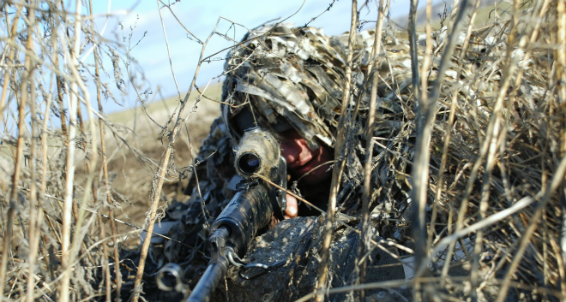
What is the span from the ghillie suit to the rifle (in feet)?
0.52

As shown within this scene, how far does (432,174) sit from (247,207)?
0.75m

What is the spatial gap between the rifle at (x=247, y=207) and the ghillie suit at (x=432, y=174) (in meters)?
0.16

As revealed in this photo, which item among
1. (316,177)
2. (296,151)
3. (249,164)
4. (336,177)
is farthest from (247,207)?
(316,177)

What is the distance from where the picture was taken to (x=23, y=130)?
50.8 inches

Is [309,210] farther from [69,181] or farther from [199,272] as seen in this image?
[69,181]

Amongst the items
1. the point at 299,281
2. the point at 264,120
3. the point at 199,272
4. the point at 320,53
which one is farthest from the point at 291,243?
the point at 320,53

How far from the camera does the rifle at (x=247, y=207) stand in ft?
4.86

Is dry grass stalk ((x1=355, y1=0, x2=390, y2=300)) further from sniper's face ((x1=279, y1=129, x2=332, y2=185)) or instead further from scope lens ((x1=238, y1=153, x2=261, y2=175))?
sniper's face ((x1=279, y1=129, x2=332, y2=185))

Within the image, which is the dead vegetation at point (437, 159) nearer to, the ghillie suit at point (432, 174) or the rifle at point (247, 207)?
the ghillie suit at point (432, 174)

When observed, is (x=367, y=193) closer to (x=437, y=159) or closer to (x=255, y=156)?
(x=437, y=159)

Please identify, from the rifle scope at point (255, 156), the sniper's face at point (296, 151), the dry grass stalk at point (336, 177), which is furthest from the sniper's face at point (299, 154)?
the dry grass stalk at point (336, 177)

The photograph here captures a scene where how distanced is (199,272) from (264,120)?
0.92 metres

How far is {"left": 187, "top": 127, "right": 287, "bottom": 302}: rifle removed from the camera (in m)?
1.48

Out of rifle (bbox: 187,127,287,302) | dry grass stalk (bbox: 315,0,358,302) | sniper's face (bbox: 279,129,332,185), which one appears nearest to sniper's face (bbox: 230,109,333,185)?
sniper's face (bbox: 279,129,332,185)
